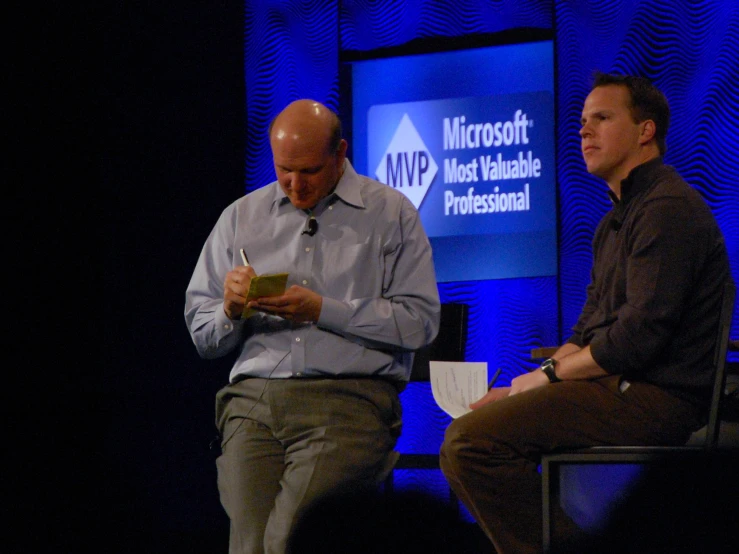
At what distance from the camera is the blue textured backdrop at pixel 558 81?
417 cm

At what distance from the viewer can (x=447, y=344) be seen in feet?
11.9

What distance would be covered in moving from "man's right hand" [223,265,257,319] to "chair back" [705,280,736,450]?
3.75ft

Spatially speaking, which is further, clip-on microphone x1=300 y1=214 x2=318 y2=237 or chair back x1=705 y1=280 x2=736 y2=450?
clip-on microphone x1=300 y1=214 x2=318 y2=237

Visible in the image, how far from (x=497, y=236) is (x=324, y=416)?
8.26 feet

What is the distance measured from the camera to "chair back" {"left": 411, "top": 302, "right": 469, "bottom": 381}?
3.61 m

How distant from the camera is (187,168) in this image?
425cm

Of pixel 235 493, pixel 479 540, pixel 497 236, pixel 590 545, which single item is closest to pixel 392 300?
pixel 235 493

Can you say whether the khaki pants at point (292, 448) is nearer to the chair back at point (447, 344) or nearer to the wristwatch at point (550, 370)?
the wristwatch at point (550, 370)

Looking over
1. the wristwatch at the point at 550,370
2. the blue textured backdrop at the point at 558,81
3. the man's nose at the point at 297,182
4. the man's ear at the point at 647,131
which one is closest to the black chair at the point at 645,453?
the wristwatch at the point at 550,370

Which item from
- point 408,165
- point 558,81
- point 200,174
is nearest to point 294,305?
point 200,174

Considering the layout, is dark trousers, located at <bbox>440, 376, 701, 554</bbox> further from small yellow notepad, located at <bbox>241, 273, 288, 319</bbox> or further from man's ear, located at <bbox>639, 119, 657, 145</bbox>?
man's ear, located at <bbox>639, 119, 657, 145</bbox>

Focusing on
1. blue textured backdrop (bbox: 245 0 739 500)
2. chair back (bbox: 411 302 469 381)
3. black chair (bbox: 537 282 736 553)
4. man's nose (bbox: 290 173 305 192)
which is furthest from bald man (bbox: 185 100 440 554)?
blue textured backdrop (bbox: 245 0 739 500)

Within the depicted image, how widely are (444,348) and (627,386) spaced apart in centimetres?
138

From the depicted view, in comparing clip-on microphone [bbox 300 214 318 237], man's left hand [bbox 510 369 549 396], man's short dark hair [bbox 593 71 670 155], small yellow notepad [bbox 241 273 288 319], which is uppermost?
man's short dark hair [bbox 593 71 670 155]
